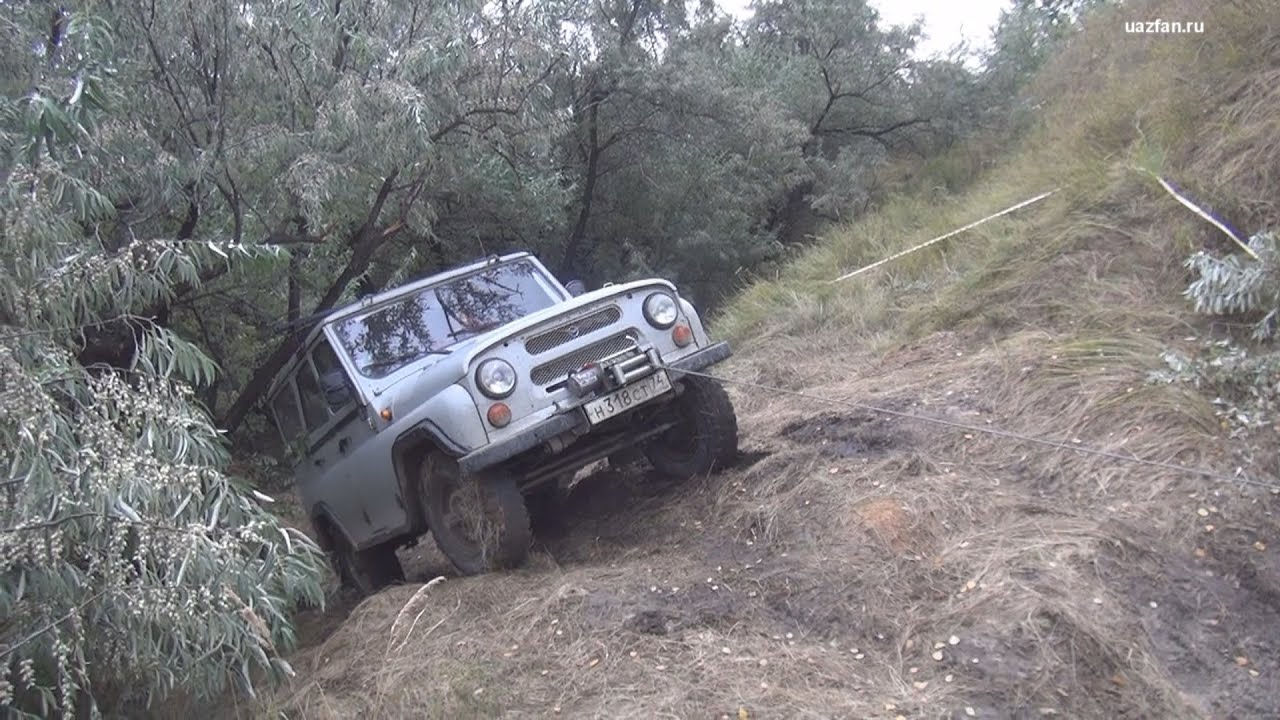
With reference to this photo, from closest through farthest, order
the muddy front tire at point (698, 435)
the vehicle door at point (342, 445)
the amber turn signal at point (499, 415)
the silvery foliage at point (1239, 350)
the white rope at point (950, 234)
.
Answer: the silvery foliage at point (1239, 350), the amber turn signal at point (499, 415), the muddy front tire at point (698, 435), the vehicle door at point (342, 445), the white rope at point (950, 234)

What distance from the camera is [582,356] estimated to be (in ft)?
17.9

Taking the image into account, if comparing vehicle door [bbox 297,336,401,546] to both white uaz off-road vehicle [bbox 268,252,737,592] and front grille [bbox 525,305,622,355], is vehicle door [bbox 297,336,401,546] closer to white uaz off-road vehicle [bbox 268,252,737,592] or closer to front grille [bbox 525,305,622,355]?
white uaz off-road vehicle [bbox 268,252,737,592]

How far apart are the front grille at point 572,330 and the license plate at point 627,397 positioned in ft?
1.28

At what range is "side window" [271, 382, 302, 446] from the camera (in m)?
7.27

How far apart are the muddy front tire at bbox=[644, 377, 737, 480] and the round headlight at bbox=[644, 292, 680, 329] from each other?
0.33m

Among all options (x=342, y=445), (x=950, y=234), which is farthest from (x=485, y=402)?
(x=950, y=234)

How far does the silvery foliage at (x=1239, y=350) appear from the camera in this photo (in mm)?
4980

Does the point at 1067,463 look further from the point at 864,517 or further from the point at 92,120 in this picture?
the point at 92,120

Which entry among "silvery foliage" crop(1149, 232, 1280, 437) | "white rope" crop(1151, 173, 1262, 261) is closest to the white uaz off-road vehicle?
"silvery foliage" crop(1149, 232, 1280, 437)

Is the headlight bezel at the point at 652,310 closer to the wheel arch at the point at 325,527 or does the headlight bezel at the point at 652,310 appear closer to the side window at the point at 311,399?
the side window at the point at 311,399

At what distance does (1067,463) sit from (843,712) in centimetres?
221

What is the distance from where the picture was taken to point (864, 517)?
193 inches

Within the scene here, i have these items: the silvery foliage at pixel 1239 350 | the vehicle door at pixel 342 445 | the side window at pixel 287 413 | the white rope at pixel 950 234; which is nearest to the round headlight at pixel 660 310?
the vehicle door at pixel 342 445

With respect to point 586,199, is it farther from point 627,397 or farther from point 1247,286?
point 1247,286
